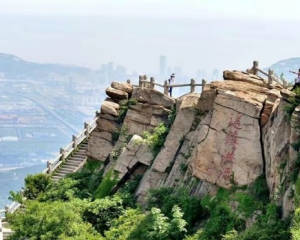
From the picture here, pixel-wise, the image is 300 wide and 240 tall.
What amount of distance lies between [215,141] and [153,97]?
805cm

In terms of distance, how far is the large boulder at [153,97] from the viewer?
28.3 m

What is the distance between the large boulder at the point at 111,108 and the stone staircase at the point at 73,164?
281 centimetres

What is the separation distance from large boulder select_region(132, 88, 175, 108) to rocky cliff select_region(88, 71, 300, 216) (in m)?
0.04

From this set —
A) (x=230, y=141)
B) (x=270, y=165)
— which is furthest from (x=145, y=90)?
(x=270, y=165)

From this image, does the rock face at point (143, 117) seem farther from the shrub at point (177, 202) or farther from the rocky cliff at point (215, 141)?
the shrub at point (177, 202)

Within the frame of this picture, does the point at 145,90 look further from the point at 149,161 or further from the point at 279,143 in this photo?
the point at 279,143

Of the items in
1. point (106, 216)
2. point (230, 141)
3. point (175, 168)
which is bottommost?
point (106, 216)

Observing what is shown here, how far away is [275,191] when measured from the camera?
17.7 m

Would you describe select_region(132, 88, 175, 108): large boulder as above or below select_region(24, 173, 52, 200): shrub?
above

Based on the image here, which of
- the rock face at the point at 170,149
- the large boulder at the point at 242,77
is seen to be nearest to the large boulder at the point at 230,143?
the large boulder at the point at 242,77

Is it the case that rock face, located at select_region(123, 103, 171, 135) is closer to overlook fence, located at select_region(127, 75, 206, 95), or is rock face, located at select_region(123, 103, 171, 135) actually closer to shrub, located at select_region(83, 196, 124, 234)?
overlook fence, located at select_region(127, 75, 206, 95)

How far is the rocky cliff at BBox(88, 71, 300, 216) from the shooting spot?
18438 mm

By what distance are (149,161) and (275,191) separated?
8.44 metres

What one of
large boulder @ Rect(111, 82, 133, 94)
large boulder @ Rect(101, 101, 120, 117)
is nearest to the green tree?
large boulder @ Rect(101, 101, 120, 117)
